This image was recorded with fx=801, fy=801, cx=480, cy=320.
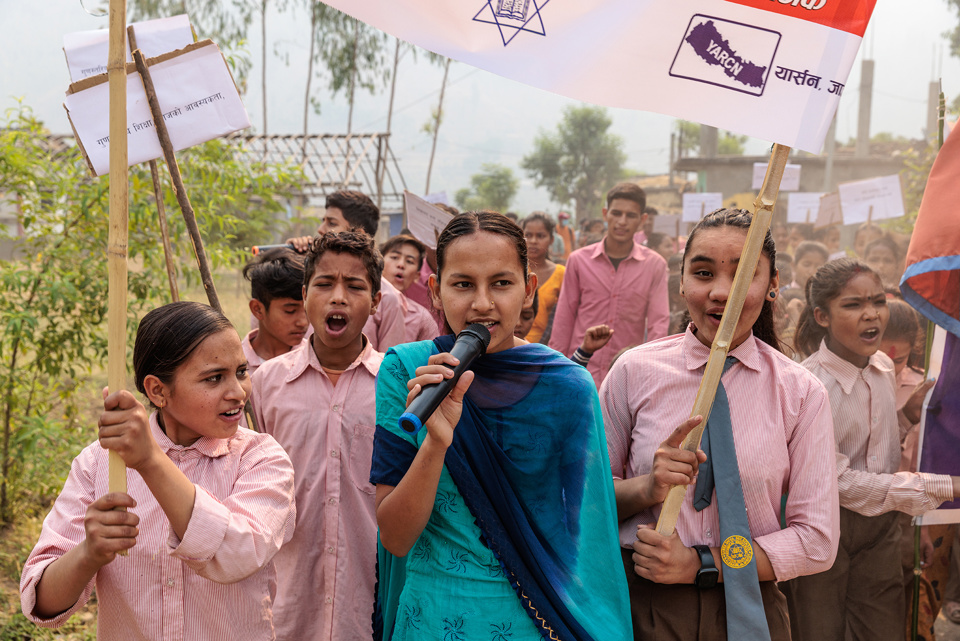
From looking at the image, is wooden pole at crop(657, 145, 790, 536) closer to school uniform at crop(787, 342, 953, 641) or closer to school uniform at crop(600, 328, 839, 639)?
school uniform at crop(600, 328, 839, 639)

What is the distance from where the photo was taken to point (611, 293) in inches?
222

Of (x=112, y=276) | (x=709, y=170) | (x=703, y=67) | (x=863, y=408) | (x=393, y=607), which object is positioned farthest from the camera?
(x=709, y=170)

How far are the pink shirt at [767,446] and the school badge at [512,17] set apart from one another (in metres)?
0.98

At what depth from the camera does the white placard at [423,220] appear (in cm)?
521

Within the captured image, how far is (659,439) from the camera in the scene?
219 cm

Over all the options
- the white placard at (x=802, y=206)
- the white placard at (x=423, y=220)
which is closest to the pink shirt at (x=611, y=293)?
the white placard at (x=423, y=220)

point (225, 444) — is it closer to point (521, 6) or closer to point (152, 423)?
point (152, 423)

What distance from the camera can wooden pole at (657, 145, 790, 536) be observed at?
186 centimetres

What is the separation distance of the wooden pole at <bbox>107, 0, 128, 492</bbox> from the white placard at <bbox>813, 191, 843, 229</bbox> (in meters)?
8.93

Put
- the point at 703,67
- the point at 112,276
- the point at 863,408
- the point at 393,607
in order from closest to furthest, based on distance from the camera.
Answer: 1. the point at 112,276
2. the point at 703,67
3. the point at 393,607
4. the point at 863,408

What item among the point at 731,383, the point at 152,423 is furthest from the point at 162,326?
the point at 731,383

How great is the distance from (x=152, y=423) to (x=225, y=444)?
214 millimetres

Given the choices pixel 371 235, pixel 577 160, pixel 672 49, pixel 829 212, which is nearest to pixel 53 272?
pixel 371 235

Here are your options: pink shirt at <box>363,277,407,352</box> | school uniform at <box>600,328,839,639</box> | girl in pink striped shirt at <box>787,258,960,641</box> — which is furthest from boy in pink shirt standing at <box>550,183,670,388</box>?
school uniform at <box>600,328,839,639</box>
